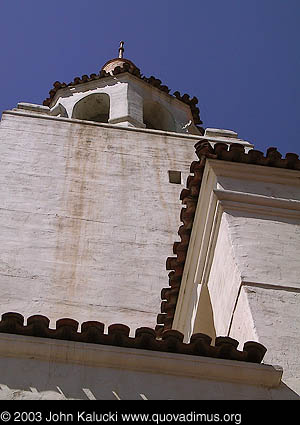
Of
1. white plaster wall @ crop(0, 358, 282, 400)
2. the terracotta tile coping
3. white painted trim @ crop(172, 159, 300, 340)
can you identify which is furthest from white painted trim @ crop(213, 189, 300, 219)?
white plaster wall @ crop(0, 358, 282, 400)

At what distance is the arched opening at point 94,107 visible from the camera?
21562 millimetres

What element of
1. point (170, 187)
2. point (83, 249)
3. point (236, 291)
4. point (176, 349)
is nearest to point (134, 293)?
point (83, 249)

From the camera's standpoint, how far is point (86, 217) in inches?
574

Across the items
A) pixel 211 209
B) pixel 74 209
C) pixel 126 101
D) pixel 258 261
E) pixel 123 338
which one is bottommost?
pixel 123 338

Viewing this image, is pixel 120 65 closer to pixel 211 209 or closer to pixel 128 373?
pixel 211 209

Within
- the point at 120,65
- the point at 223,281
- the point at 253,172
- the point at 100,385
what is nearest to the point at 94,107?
the point at 120,65

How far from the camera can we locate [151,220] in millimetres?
14750

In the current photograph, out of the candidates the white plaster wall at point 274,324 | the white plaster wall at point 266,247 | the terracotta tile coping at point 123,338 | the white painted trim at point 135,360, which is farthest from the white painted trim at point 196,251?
the white painted trim at point 135,360

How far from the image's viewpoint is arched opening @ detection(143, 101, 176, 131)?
845 inches

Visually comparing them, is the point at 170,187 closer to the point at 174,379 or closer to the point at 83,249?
the point at 83,249

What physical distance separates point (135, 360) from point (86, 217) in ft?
26.9

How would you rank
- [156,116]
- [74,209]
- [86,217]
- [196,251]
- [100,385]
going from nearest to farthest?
[100,385]
[196,251]
[86,217]
[74,209]
[156,116]

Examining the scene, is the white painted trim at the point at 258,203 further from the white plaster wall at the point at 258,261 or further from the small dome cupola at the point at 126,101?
the small dome cupola at the point at 126,101

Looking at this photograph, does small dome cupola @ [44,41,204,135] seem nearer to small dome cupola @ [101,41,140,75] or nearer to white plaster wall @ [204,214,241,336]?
small dome cupola @ [101,41,140,75]
